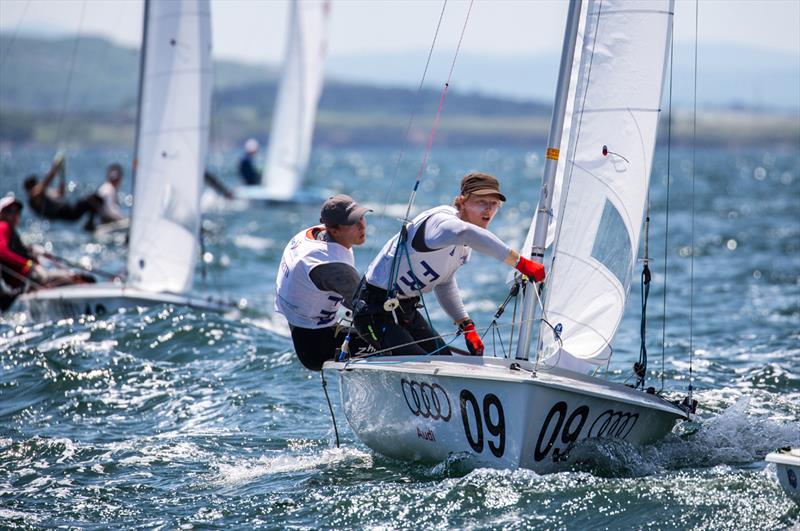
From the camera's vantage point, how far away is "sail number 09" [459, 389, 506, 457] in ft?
18.0

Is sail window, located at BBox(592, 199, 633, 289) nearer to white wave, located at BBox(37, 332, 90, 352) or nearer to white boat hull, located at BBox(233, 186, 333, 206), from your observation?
white wave, located at BBox(37, 332, 90, 352)

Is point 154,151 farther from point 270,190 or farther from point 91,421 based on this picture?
point 270,190

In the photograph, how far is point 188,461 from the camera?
6605 millimetres

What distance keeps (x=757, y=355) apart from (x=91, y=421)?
5.55 m

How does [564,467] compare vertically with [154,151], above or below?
below

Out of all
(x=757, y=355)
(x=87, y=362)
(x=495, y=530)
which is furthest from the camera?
(x=757, y=355)

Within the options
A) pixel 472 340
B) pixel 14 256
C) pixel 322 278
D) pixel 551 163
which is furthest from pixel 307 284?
pixel 14 256

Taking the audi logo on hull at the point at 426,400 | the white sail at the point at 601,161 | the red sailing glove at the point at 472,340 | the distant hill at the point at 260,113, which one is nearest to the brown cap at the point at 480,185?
the white sail at the point at 601,161

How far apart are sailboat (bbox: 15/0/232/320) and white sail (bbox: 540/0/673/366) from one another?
220 inches

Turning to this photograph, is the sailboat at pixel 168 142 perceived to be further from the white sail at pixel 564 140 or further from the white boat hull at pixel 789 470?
the white boat hull at pixel 789 470

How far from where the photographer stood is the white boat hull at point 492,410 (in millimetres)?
5422

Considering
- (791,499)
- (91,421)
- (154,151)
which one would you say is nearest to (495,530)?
(791,499)

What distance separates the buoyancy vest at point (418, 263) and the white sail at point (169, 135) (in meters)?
5.71

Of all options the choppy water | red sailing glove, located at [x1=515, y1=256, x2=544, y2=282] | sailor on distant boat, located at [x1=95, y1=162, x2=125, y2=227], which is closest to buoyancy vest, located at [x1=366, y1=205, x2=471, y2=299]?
red sailing glove, located at [x1=515, y1=256, x2=544, y2=282]
